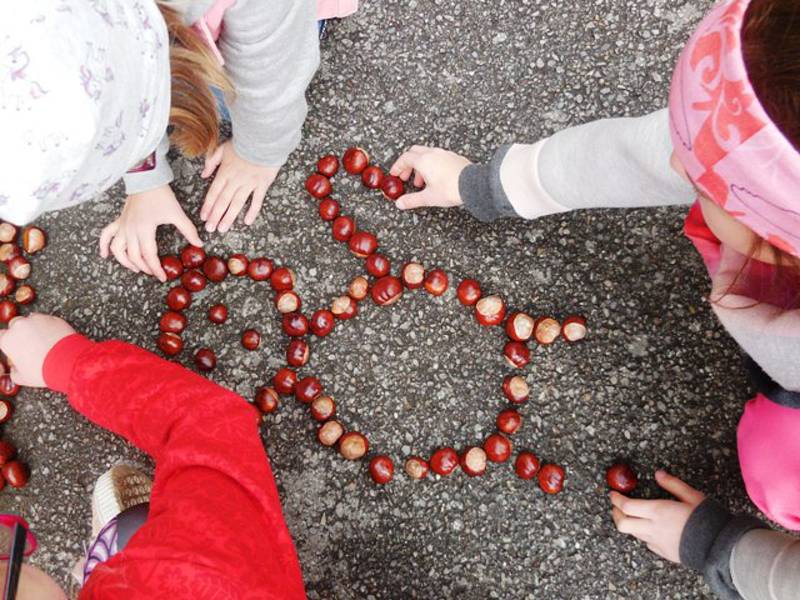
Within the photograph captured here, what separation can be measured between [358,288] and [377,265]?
6 cm

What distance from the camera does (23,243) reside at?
160 cm

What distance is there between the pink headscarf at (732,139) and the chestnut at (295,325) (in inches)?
36.6

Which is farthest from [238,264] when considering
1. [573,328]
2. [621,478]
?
[621,478]

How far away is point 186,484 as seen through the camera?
1.04m

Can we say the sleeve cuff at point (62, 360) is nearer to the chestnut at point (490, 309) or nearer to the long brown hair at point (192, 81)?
the long brown hair at point (192, 81)

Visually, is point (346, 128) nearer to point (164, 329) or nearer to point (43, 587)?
point (164, 329)

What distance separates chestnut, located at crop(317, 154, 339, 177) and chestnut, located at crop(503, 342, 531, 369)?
1.76 feet

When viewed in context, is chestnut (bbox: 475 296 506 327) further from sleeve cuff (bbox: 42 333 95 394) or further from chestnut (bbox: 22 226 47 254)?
chestnut (bbox: 22 226 47 254)

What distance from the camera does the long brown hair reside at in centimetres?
90

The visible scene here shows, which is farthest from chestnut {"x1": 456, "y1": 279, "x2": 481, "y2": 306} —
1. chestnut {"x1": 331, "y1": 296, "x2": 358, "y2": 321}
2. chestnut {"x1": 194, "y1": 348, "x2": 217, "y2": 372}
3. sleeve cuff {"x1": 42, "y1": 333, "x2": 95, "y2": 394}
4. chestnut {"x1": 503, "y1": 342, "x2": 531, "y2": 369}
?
sleeve cuff {"x1": 42, "y1": 333, "x2": 95, "y2": 394}

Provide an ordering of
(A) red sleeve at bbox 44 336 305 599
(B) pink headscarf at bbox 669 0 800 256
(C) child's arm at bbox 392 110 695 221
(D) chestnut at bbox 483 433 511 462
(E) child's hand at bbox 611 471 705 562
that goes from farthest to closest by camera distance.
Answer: (D) chestnut at bbox 483 433 511 462 → (E) child's hand at bbox 611 471 705 562 → (C) child's arm at bbox 392 110 695 221 → (A) red sleeve at bbox 44 336 305 599 → (B) pink headscarf at bbox 669 0 800 256

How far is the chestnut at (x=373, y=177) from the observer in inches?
59.6

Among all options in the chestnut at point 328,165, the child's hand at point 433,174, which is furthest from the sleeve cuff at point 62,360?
the child's hand at point 433,174

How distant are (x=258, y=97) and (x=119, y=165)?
0.42m
